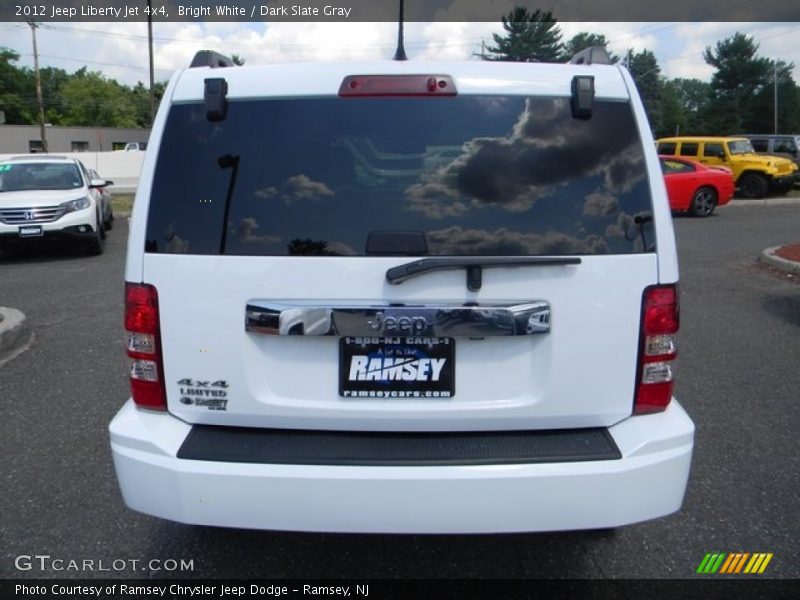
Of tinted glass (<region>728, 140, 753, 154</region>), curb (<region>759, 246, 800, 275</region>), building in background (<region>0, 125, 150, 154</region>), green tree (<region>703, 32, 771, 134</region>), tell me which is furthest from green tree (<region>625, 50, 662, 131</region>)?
curb (<region>759, 246, 800, 275</region>)

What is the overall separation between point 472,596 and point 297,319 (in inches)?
53.1

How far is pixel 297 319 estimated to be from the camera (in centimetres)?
252

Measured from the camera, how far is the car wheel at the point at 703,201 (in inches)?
733

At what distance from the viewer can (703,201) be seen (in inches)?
736

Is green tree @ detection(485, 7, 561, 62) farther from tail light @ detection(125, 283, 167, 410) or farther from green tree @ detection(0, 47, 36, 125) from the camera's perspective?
green tree @ detection(0, 47, 36, 125)

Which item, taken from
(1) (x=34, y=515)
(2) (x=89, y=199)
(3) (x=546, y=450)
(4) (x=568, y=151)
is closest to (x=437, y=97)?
(4) (x=568, y=151)

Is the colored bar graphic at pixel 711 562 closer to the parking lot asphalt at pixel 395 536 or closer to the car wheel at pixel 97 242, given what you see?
the parking lot asphalt at pixel 395 536

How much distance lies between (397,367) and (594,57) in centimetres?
155

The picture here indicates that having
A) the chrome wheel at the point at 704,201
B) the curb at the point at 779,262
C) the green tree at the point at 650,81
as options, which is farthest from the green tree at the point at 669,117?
the curb at the point at 779,262

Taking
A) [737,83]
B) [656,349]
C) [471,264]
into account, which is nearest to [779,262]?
[656,349]

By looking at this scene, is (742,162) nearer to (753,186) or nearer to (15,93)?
(753,186)

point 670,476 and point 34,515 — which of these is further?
point 34,515

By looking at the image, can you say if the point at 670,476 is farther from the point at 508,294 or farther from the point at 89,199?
the point at 89,199
